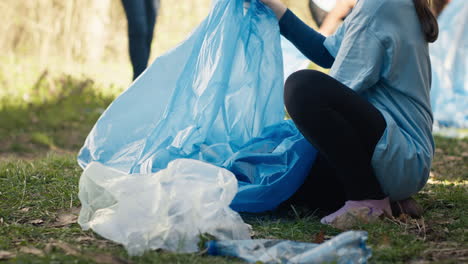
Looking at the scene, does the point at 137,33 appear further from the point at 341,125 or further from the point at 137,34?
the point at 341,125

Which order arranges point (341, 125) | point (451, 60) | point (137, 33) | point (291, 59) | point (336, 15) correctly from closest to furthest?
point (341, 125), point (291, 59), point (137, 33), point (336, 15), point (451, 60)

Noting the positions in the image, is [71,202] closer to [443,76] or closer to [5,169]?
[5,169]

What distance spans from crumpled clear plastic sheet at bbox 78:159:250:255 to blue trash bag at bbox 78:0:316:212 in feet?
1.10

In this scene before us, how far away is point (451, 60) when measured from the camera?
5.71 m

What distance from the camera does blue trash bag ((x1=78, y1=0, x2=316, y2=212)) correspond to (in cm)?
239

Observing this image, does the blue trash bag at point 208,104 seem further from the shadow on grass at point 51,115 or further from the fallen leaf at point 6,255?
the shadow on grass at point 51,115

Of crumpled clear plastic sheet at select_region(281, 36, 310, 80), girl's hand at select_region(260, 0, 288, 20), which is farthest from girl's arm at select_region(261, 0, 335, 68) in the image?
crumpled clear plastic sheet at select_region(281, 36, 310, 80)

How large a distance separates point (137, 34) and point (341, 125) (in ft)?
7.25

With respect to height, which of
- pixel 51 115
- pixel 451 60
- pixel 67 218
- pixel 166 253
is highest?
pixel 166 253

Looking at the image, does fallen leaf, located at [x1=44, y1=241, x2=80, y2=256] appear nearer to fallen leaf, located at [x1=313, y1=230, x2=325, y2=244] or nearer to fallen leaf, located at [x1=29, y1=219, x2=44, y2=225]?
fallen leaf, located at [x1=29, y1=219, x2=44, y2=225]

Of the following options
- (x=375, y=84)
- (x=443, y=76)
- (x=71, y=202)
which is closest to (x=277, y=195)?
(x=375, y=84)

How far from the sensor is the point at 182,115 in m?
2.45

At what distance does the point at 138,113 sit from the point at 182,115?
179 millimetres

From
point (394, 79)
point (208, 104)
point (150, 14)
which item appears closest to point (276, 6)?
point (208, 104)
